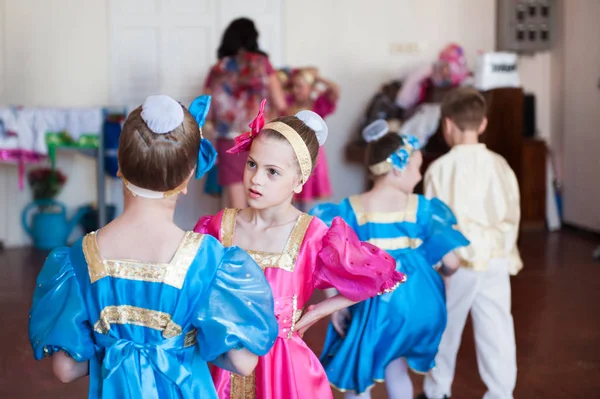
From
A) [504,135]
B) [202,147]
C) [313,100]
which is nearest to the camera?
[202,147]

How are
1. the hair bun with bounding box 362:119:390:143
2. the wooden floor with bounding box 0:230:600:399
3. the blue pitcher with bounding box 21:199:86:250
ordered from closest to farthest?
1. the hair bun with bounding box 362:119:390:143
2. the wooden floor with bounding box 0:230:600:399
3. the blue pitcher with bounding box 21:199:86:250

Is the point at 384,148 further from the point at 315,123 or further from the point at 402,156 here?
the point at 315,123

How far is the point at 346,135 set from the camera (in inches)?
283

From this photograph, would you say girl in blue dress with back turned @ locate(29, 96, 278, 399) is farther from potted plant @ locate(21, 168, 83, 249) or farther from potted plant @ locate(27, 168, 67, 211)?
potted plant @ locate(27, 168, 67, 211)

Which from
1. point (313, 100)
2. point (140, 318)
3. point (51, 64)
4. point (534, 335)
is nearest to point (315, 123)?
point (140, 318)

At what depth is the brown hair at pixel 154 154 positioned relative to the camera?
58.9 inches

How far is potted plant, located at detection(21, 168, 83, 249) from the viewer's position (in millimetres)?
6332

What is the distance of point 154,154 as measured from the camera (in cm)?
150

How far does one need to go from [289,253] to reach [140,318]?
1.63ft

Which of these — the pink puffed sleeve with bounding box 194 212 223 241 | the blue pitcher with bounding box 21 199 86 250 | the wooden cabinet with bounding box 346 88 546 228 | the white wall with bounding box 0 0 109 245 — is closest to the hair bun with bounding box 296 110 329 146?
the pink puffed sleeve with bounding box 194 212 223 241

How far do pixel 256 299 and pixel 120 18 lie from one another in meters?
5.48

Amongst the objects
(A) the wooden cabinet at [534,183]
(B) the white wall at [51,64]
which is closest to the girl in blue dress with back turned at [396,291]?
(B) the white wall at [51,64]

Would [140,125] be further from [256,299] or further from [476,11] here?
[476,11]

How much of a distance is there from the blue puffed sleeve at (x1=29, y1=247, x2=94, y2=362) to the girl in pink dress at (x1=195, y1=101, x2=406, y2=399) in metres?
0.48
